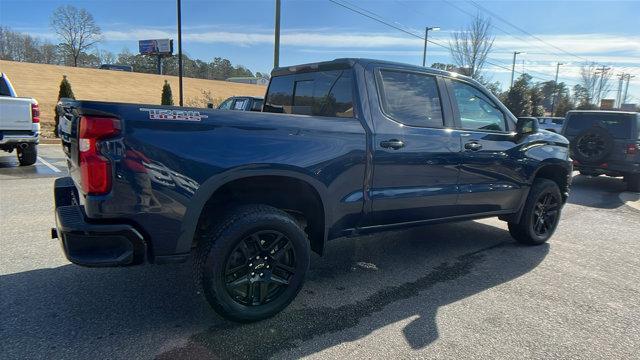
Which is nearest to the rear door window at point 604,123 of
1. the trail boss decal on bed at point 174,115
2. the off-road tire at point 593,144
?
the off-road tire at point 593,144

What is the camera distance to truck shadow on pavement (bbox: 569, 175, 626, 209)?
847cm

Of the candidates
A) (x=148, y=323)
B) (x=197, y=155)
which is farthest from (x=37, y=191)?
(x=197, y=155)

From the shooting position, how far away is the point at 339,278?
4.05 meters

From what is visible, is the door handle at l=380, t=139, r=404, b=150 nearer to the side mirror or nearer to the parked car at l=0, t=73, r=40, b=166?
the side mirror

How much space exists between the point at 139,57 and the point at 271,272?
4789 inches

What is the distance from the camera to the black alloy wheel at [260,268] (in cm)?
305

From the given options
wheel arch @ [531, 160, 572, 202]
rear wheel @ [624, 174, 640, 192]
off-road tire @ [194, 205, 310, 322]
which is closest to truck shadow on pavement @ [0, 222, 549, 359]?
off-road tire @ [194, 205, 310, 322]

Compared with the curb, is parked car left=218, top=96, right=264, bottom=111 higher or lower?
higher

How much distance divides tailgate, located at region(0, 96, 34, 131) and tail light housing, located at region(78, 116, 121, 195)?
7171mm

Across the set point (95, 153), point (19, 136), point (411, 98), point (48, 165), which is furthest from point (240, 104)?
point (95, 153)

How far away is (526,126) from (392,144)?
6.38ft

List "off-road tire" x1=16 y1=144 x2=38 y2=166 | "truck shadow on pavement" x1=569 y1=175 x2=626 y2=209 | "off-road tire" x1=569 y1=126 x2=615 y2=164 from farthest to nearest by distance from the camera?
1. "off-road tire" x1=569 y1=126 x2=615 y2=164
2. "off-road tire" x1=16 y1=144 x2=38 y2=166
3. "truck shadow on pavement" x1=569 y1=175 x2=626 y2=209

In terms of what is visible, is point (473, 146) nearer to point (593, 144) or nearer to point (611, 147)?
point (611, 147)

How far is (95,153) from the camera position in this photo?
8.50ft
